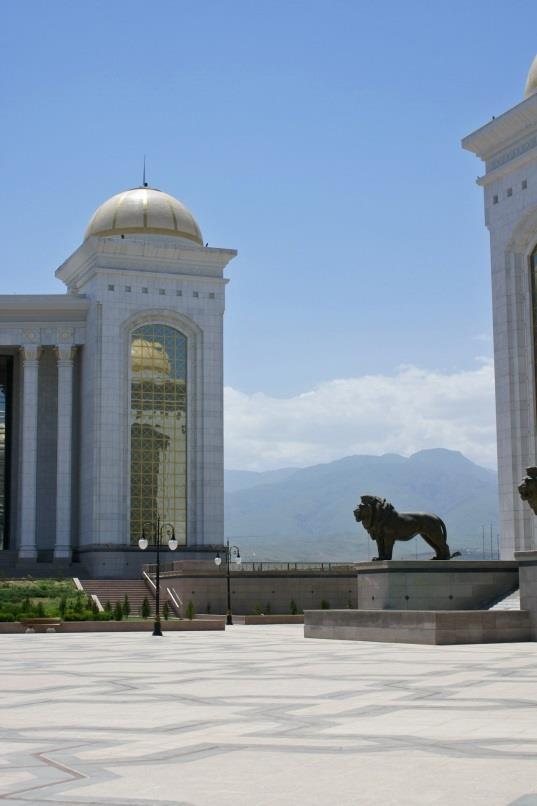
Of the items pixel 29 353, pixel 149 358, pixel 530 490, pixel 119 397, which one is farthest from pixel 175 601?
pixel 530 490

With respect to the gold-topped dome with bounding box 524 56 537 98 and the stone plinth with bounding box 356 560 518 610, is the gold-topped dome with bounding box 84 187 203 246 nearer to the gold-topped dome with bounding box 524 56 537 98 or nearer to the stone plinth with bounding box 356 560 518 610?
the gold-topped dome with bounding box 524 56 537 98

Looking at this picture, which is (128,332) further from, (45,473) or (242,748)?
(242,748)

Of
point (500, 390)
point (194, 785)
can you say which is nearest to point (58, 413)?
point (500, 390)

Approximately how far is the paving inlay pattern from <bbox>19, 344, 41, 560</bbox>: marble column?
44.2 meters

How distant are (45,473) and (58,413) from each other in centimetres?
389

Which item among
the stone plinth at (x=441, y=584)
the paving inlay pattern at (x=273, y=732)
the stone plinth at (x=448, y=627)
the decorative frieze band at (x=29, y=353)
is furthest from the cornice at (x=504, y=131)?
A: the decorative frieze band at (x=29, y=353)

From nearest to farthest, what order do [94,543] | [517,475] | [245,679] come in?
[245,679] → [517,475] → [94,543]

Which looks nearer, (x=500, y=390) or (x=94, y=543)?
(x=500, y=390)

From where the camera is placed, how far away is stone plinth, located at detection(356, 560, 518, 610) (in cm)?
3631

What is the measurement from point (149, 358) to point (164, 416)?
356cm

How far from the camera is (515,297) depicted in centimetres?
4800

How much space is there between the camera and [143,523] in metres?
68.1

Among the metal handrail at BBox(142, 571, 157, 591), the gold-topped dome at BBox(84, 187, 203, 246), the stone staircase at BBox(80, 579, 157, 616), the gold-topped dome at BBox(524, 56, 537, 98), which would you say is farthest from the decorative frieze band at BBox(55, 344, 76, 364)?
the gold-topped dome at BBox(524, 56, 537, 98)

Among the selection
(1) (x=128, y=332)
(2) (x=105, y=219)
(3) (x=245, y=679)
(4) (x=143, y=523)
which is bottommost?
(3) (x=245, y=679)
